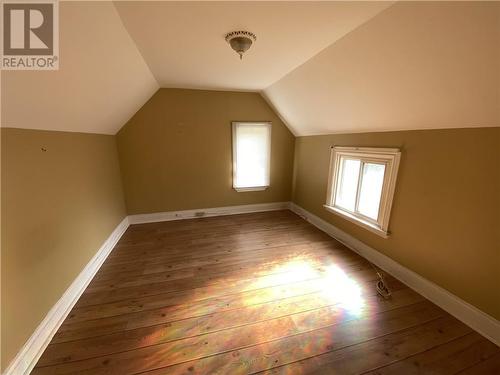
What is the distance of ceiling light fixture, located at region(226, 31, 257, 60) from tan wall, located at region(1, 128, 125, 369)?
1.61 metres

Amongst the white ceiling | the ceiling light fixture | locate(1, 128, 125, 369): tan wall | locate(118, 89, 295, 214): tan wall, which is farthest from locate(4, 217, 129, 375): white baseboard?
the ceiling light fixture

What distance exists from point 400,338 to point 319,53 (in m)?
2.42

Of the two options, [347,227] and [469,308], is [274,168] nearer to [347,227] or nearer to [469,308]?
[347,227]

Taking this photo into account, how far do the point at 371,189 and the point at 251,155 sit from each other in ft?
6.71

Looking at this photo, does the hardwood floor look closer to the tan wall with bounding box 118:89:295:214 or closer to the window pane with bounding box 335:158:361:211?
the window pane with bounding box 335:158:361:211

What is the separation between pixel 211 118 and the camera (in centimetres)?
346

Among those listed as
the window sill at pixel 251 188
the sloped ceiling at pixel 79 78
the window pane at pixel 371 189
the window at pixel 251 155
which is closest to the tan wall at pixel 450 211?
the window pane at pixel 371 189

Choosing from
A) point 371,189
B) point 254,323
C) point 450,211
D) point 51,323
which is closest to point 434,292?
point 450,211

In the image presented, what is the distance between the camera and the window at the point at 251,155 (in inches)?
144

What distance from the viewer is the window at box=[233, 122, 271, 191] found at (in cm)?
367

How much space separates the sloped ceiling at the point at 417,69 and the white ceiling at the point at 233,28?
15 cm

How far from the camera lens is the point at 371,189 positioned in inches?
99.2

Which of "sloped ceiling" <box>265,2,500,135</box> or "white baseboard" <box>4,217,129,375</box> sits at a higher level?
"sloped ceiling" <box>265,2,500,135</box>

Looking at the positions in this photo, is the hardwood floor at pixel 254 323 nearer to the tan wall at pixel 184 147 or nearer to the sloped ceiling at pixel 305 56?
the tan wall at pixel 184 147
